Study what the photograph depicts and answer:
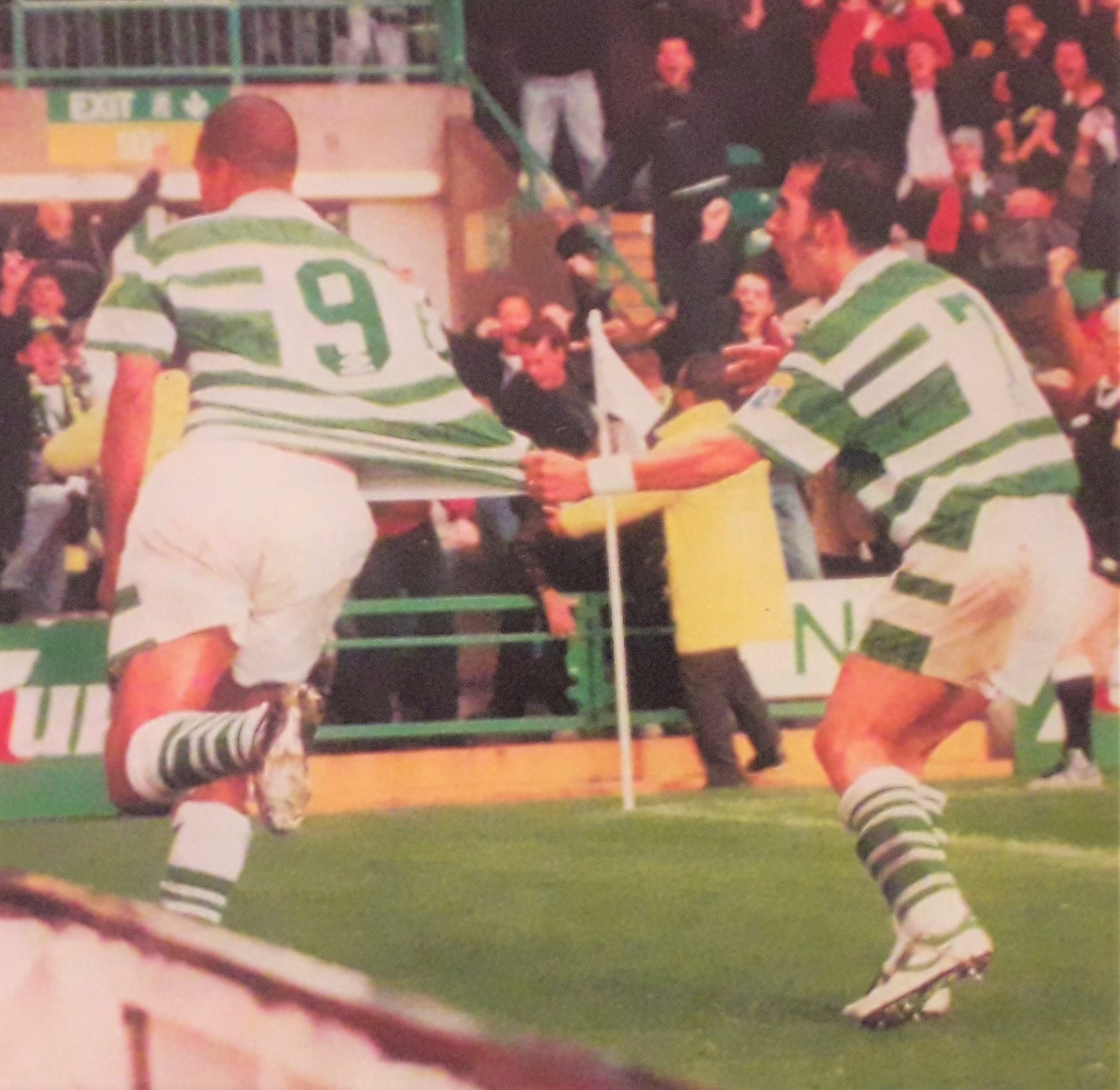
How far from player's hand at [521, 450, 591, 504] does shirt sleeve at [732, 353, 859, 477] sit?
31cm

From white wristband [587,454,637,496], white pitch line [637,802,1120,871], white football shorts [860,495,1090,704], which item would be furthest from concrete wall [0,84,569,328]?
white pitch line [637,802,1120,871]

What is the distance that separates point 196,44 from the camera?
369 cm

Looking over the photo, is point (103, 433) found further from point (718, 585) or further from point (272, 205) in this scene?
point (718, 585)

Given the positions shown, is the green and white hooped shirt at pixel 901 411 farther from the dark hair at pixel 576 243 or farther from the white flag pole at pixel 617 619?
the dark hair at pixel 576 243

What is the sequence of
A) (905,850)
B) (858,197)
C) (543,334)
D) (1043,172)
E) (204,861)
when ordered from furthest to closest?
1. (1043,172)
2. (543,334)
3. (858,197)
4. (204,861)
5. (905,850)

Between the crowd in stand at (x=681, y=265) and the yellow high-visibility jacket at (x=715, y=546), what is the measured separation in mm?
21

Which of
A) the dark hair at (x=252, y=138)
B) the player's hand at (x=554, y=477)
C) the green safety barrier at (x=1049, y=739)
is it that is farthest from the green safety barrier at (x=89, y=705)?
the dark hair at (x=252, y=138)

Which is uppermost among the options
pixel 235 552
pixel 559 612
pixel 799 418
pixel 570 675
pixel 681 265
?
pixel 681 265

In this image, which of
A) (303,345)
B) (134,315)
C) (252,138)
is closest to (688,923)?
(303,345)

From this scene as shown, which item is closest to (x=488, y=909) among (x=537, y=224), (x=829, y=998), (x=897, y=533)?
(x=829, y=998)

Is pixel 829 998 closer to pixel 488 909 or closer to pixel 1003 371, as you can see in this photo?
pixel 488 909

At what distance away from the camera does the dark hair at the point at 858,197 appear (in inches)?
143

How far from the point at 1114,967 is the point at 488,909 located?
115 centimetres

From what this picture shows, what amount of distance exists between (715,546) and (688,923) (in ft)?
2.42
